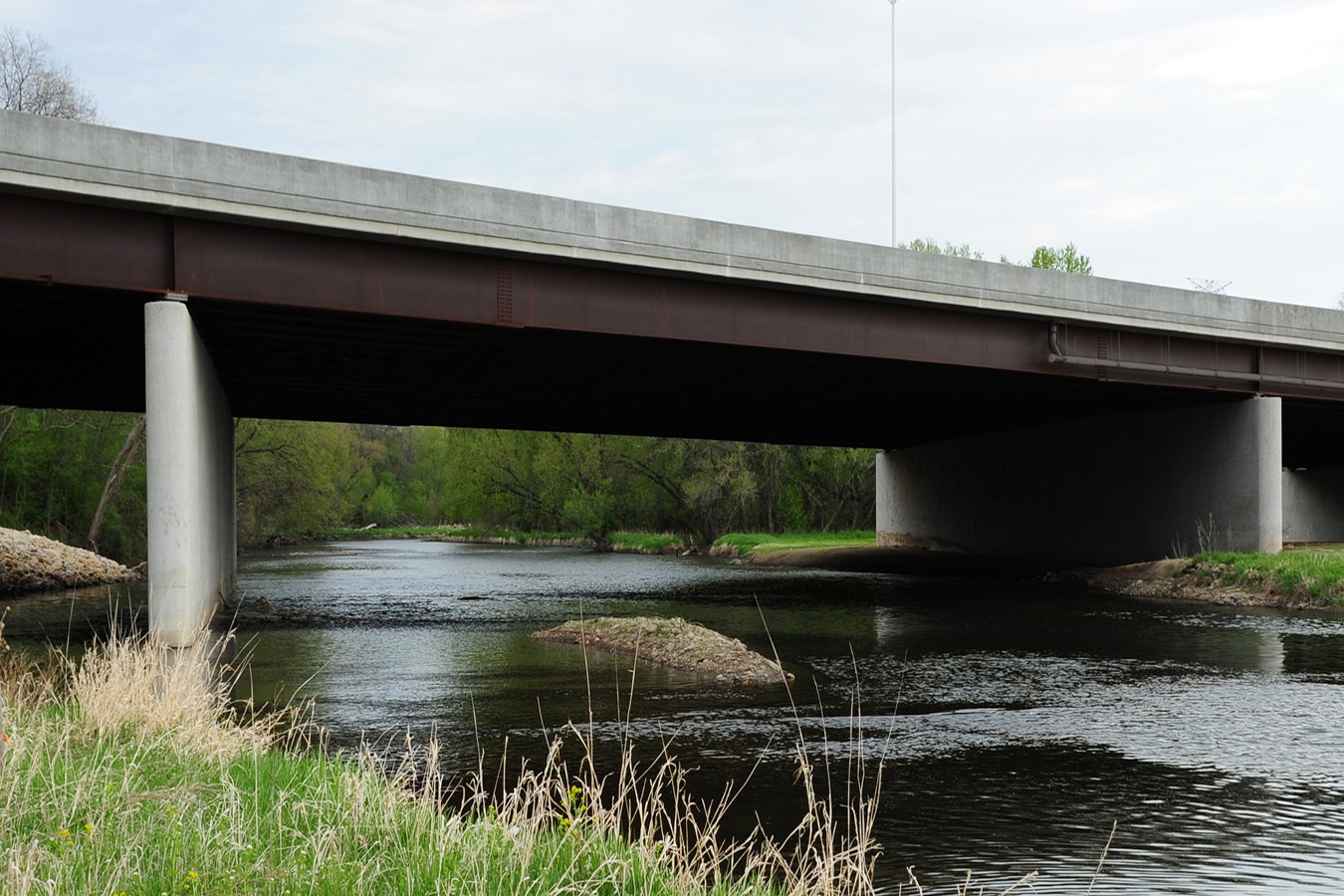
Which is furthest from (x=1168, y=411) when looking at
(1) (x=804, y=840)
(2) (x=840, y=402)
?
(1) (x=804, y=840)

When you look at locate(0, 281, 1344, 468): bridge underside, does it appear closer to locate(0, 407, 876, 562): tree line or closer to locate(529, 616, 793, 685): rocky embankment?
locate(529, 616, 793, 685): rocky embankment

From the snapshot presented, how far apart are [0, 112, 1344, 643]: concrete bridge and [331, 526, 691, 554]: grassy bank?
92.3ft

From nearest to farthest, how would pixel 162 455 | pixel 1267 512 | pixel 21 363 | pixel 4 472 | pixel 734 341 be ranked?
pixel 162 455 → pixel 734 341 → pixel 21 363 → pixel 1267 512 → pixel 4 472

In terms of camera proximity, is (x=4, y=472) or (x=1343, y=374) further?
(x=4, y=472)

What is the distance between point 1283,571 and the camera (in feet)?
96.2

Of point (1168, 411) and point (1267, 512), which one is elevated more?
point (1168, 411)

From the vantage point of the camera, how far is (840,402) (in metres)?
36.9

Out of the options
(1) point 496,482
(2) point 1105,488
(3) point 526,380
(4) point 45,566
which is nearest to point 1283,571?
(2) point 1105,488

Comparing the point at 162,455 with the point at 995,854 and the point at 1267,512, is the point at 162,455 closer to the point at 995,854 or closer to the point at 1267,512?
the point at 995,854

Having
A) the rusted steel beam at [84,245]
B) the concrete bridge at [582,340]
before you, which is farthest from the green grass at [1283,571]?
the rusted steel beam at [84,245]

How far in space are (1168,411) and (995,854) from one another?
32.0m

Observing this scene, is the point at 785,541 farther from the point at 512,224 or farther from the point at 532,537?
the point at 512,224

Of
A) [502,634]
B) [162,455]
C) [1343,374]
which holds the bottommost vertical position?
[502,634]

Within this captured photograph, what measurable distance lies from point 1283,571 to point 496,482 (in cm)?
6481
